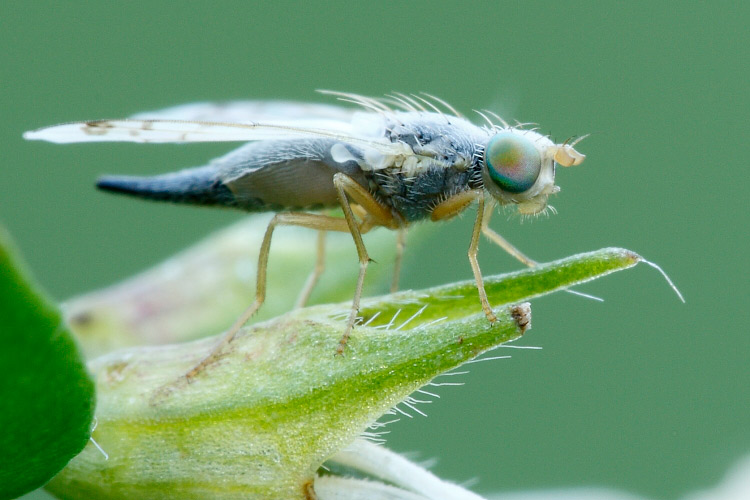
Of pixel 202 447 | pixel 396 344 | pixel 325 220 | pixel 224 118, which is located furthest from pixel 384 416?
pixel 224 118

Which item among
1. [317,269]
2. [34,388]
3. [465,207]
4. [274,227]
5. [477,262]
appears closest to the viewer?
[34,388]

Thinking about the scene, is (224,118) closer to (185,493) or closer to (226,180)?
(226,180)

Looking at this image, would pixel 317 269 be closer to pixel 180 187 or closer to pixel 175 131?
pixel 180 187

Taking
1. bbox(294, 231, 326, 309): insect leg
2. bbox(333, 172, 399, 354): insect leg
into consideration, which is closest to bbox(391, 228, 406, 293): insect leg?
bbox(333, 172, 399, 354): insect leg

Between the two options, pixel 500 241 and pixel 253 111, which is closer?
pixel 500 241

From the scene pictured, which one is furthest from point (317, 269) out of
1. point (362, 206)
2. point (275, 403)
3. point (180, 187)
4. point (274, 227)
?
point (275, 403)

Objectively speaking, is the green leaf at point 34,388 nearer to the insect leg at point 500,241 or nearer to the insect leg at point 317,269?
the insect leg at point 317,269
